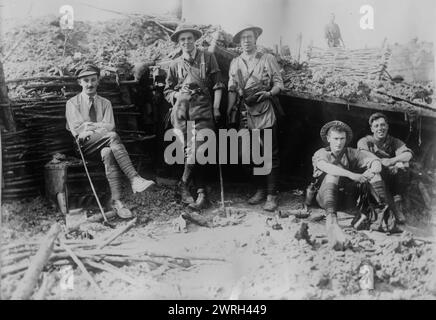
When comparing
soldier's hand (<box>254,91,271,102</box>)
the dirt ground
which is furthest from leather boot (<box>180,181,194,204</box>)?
soldier's hand (<box>254,91,271,102</box>)

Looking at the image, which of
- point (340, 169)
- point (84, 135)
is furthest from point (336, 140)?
point (84, 135)

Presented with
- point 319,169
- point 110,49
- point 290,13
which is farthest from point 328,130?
point 110,49

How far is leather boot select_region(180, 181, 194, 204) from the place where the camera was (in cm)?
775

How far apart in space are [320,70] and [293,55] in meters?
0.42

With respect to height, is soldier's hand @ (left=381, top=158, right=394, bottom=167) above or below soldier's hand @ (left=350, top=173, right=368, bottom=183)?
above

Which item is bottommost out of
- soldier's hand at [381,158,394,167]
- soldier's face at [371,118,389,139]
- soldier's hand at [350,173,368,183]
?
soldier's hand at [350,173,368,183]

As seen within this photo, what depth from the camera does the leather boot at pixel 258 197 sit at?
25.7 ft

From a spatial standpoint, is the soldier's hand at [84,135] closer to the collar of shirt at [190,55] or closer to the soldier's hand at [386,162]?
the collar of shirt at [190,55]

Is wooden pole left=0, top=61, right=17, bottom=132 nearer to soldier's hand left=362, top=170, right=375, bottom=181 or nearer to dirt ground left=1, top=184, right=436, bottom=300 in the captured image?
dirt ground left=1, top=184, right=436, bottom=300

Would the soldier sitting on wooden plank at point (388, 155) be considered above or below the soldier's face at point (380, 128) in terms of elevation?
below

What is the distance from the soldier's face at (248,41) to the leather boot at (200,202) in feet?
6.63

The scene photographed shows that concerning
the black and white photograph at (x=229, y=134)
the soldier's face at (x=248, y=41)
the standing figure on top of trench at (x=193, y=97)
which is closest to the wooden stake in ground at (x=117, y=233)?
the black and white photograph at (x=229, y=134)

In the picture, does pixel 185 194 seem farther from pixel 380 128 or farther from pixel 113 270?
pixel 380 128

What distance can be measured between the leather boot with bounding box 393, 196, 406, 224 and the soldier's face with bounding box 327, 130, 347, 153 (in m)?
1.01
